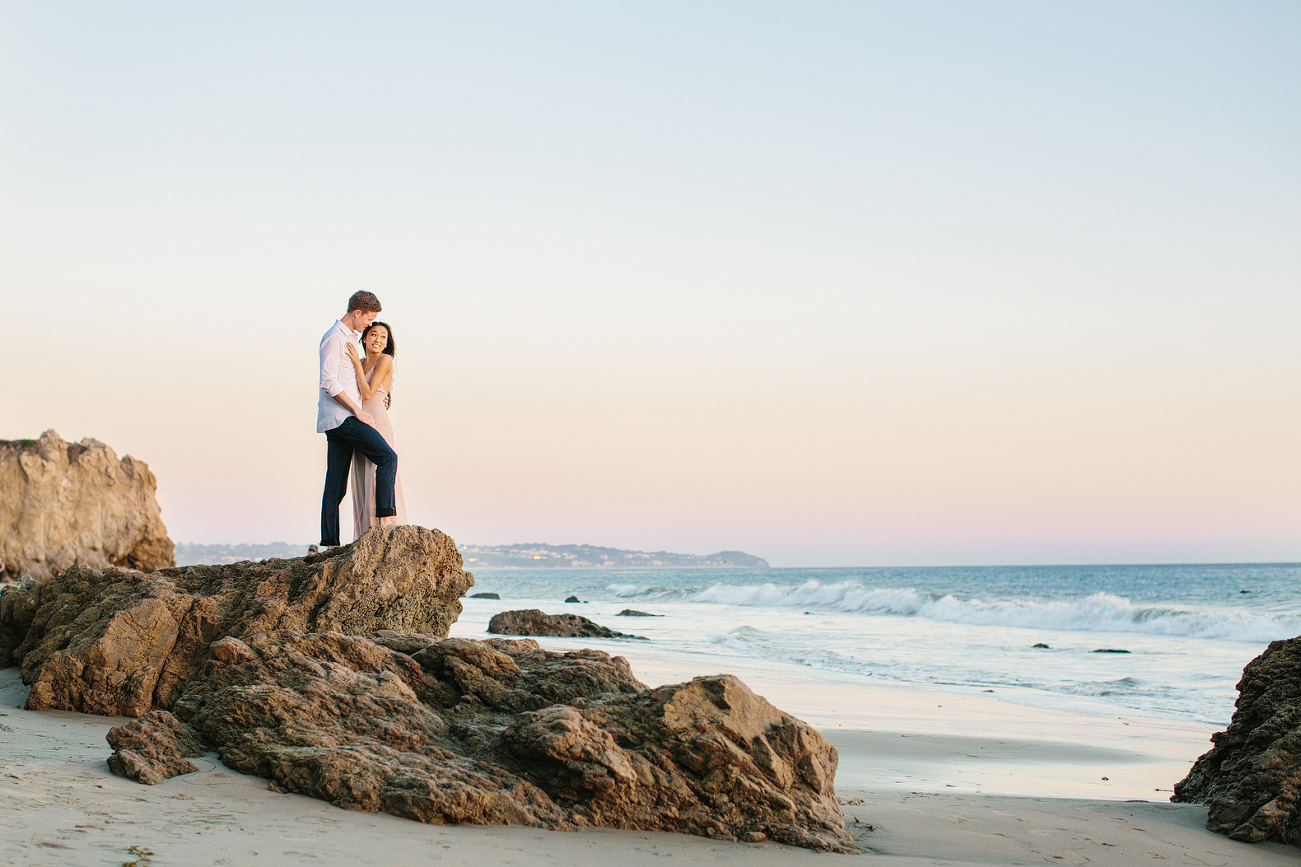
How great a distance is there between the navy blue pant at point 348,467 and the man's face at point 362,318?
0.71 metres

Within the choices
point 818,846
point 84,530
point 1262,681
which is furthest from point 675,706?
point 84,530

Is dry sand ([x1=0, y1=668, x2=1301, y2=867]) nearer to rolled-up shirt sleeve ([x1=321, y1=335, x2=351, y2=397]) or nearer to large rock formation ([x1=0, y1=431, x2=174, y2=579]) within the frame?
rolled-up shirt sleeve ([x1=321, y1=335, x2=351, y2=397])

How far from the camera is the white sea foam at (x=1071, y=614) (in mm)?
22859

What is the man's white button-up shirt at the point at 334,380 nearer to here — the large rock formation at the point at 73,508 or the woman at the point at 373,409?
the woman at the point at 373,409

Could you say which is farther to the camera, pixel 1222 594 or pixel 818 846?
pixel 1222 594

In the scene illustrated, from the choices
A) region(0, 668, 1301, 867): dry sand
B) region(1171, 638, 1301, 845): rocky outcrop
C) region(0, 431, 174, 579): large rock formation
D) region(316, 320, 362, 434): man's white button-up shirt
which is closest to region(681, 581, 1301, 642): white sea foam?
region(1171, 638, 1301, 845): rocky outcrop

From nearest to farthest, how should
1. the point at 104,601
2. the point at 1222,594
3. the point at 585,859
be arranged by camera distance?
the point at 585,859 → the point at 104,601 → the point at 1222,594

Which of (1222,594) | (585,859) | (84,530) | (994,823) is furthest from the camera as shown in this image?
(1222,594)

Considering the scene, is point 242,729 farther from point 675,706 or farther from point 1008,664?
point 1008,664

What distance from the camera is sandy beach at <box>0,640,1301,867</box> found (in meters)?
2.83

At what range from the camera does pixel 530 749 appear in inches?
146

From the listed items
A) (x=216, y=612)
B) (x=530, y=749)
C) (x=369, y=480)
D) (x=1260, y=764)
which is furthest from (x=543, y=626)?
(x=530, y=749)

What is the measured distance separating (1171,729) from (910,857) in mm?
6672

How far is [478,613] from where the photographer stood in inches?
992
